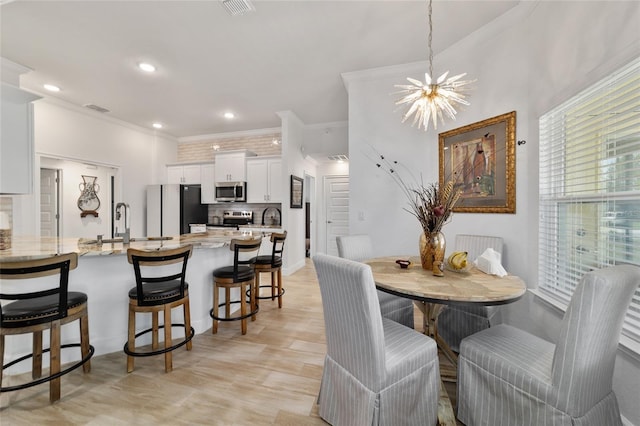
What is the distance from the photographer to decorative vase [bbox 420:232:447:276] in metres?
1.87

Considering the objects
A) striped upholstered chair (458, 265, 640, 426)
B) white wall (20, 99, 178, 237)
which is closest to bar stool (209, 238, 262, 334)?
striped upholstered chair (458, 265, 640, 426)

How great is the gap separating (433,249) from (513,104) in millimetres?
1676

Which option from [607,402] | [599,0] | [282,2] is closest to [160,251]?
[282,2]

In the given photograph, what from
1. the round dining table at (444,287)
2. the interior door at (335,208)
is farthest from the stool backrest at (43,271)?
the interior door at (335,208)

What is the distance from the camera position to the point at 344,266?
4.18 feet

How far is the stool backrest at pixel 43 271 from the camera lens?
57.2 inches

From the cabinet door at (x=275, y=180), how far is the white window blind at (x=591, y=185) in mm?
4022

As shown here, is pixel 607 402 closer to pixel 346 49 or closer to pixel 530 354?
pixel 530 354

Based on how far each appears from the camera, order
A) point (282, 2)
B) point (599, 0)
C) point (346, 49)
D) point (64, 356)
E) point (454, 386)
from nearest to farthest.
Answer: point (599, 0) → point (454, 386) → point (64, 356) → point (282, 2) → point (346, 49)

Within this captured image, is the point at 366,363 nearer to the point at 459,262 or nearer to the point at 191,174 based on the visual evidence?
the point at 459,262

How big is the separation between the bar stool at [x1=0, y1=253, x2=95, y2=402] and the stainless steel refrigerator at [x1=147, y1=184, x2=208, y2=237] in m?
3.91

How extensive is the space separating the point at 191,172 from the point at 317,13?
4650mm

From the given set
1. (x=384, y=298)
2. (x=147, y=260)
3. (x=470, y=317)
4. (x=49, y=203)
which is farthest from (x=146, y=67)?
(x=470, y=317)

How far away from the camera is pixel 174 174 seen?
589 centimetres
